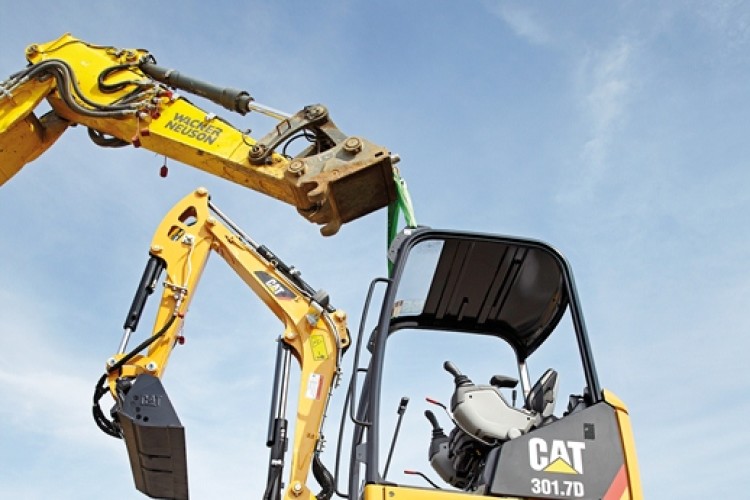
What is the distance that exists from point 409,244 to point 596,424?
1.24m

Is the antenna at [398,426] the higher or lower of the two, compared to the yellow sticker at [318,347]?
lower

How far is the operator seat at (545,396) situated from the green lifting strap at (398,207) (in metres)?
1.64

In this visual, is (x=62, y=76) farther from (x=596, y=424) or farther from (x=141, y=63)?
(x=596, y=424)

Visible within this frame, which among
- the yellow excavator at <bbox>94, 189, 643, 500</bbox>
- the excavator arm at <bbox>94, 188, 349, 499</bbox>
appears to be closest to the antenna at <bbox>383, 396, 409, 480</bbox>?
the yellow excavator at <bbox>94, 189, 643, 500</bbox>

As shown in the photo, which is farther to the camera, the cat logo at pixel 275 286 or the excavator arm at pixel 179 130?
the cat logo at pixel 275 286

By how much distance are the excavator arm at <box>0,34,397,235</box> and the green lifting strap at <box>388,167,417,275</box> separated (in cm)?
6

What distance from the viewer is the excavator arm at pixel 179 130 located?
5.80 m

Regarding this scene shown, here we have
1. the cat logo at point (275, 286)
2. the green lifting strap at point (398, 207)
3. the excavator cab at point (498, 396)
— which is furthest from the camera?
the cat logo at point (275, 286)

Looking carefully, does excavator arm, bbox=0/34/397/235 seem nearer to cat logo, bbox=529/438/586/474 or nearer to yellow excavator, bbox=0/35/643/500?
yellow excavator, bbox=0/35/643/500

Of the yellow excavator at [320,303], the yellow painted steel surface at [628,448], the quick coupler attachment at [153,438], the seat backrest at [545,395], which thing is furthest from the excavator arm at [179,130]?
the yellow painted steel surface at [628,448]

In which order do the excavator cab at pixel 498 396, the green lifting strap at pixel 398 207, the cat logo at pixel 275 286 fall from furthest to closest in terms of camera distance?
1. the cat logo at pixel 275 286
2. the green lifting strap at pixel 398 207
3. the excavator cab at pixel 498 396

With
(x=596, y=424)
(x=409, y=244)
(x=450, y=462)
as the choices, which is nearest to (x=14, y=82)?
(x=409, y=244)

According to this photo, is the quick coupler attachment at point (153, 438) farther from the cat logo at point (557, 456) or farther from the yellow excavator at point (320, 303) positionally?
the cat logo at point (557, 456)

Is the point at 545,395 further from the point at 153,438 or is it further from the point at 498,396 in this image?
the point at 153,438
